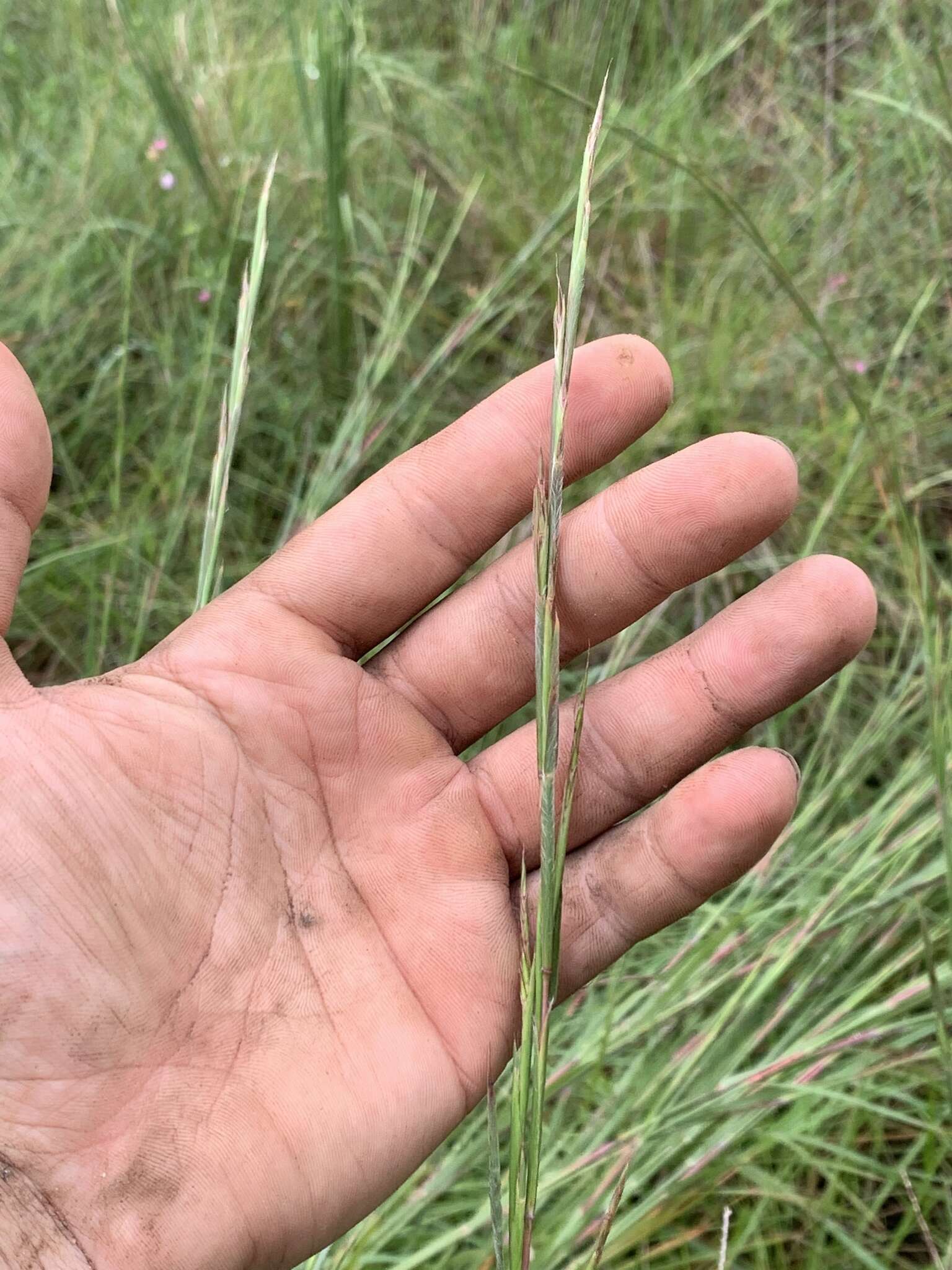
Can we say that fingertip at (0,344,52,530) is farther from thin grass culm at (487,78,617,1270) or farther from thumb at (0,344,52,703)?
thin grass culm at (487,78,617,1270)

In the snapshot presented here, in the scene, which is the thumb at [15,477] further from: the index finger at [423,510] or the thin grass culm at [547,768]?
the thin grass culm at [547,768]

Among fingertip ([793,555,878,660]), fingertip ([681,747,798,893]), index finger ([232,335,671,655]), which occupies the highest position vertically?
index finger ([232,335,671,655])

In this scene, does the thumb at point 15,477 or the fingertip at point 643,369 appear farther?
the fingertip at point 643,369

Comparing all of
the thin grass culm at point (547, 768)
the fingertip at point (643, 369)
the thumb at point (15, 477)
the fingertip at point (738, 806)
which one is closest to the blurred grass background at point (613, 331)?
the fingertip at point (738, 806)

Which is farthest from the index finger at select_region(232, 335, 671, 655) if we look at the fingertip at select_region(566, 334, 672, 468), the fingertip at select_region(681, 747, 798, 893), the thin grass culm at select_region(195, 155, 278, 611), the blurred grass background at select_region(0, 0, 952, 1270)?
the fingertip at select_region(681, 747, 798, 893)

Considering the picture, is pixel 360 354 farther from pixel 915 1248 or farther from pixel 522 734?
pixel 915 1248

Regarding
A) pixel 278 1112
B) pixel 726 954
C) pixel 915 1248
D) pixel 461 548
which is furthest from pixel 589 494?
pixel 915 1248

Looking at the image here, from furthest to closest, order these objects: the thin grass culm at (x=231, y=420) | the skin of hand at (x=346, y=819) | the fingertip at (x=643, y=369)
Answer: the fingertip at (x=643, y=369) → the thin grass culm at (x=231, y=420) → the skin of hand at (x=346, y=819)

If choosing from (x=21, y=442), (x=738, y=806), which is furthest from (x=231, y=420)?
(x=738, y=806)
